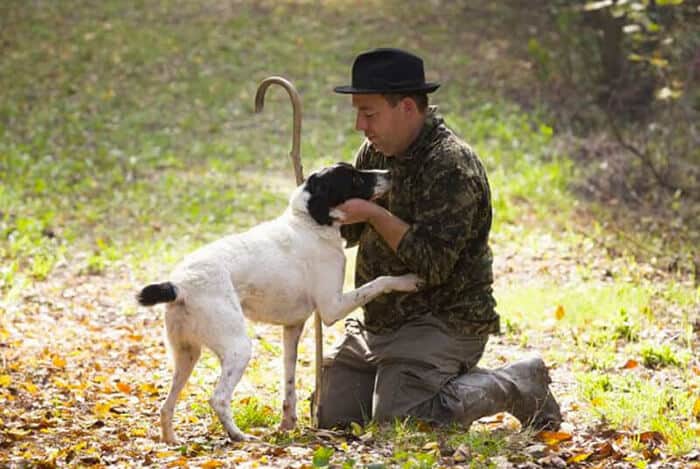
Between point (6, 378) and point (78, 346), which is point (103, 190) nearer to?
point (78, 346)

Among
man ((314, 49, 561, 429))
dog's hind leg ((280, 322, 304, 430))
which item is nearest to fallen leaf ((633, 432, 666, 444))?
man ((314, 49, 561, 429))

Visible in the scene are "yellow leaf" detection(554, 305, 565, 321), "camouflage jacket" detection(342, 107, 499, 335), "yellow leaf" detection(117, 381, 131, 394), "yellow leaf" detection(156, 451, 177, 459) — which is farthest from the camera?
"yellow leaf" detection(554, 305, 565, 321)

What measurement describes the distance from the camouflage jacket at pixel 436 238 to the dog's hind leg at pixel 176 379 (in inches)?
43.7

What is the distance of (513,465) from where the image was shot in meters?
4.64

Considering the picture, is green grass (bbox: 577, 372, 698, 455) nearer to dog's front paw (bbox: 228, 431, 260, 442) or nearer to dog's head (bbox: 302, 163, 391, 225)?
dog's head (bbox: 302, 163, 391, 225)

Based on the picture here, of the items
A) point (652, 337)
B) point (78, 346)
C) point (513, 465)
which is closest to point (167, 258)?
point (78, 346)

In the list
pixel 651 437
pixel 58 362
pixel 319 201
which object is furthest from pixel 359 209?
pixel 58 362

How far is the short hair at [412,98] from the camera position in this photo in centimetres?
528

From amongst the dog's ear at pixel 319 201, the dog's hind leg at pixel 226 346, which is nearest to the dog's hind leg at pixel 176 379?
the dog's hind leg at pixel 226 346

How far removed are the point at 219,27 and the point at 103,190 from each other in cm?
825

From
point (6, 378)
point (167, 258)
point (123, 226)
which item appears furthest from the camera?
point (123, 226)

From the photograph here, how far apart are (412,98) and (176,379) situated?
1.98m

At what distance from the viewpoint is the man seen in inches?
206

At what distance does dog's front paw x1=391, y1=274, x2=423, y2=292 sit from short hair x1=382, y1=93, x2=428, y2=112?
0.93m
